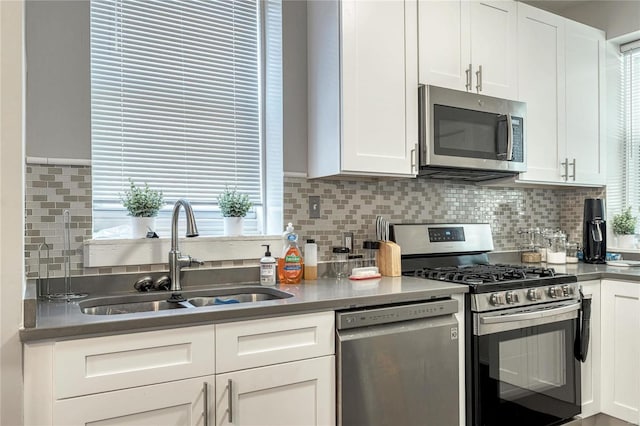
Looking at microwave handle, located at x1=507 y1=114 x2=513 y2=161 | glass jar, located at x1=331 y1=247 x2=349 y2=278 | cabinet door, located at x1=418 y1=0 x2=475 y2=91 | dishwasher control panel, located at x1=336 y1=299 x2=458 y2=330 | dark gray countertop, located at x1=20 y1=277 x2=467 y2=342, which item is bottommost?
dishwasher control panel, located at x1=336 y1=299 x2=458 y2=330

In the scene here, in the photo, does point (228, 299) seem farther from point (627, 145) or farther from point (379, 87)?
point (627, 145)

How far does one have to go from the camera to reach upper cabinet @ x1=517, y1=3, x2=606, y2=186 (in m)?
2.77

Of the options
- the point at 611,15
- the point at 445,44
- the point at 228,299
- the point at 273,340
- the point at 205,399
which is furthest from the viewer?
the point at 611,15

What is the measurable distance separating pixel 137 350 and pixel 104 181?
97 centimetres

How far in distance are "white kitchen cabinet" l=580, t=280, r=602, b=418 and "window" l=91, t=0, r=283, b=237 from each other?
1790mm

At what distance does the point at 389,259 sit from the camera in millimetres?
2373

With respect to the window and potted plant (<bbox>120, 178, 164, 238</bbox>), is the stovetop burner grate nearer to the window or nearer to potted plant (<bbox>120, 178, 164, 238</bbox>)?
the window

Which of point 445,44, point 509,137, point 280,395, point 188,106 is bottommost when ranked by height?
point 280,395

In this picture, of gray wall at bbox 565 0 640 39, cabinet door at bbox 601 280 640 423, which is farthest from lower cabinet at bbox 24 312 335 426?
gray wall at bbox 565 0 640 39

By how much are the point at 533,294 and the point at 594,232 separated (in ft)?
3.57

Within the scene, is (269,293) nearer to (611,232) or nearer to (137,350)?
(137,350)

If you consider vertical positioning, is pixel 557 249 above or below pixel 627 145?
below

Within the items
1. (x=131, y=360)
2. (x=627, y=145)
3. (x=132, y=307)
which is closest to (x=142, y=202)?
(x=132, y=307)

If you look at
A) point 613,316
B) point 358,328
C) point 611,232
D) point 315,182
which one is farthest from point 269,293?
point 611,232
